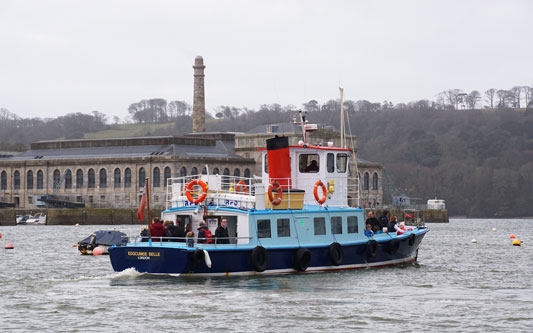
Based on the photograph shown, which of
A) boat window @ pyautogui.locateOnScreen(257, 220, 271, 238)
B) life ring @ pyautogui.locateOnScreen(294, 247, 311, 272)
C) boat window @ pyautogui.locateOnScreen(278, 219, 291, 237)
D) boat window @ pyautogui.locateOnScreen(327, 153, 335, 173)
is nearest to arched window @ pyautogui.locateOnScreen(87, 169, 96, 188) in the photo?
boat window @ pyautogui.locateOnScreen(327, 153, 335, 173)

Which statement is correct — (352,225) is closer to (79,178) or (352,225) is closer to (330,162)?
(330,162)

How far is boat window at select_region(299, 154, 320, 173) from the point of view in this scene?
3991cm

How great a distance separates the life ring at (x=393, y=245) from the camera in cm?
4178

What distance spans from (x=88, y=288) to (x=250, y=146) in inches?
4405

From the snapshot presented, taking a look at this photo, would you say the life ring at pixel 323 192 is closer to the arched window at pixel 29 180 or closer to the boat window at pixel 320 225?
the boat window at pixel 320 225

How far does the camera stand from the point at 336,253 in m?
38.4

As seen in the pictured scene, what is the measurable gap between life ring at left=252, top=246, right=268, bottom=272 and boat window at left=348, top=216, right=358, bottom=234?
499 centimetres

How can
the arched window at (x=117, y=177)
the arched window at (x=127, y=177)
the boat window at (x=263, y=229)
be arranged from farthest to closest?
the arched window at (x=117, y=177), the arched window at (x=127, y=177), the boat window at (x=263, y=229)

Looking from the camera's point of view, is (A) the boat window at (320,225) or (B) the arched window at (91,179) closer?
(A) the boat window at (320,225)

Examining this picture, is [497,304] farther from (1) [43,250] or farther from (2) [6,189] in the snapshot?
(2) [6,189]

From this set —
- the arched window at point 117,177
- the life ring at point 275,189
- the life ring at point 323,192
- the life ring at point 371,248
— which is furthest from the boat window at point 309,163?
the arched window at point 117,177

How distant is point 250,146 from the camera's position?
146 m

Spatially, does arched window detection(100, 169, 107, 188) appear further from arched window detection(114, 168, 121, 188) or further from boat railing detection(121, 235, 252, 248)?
boat railing detection(121, 235, 252, 248)

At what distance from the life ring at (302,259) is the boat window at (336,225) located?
216cm
